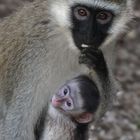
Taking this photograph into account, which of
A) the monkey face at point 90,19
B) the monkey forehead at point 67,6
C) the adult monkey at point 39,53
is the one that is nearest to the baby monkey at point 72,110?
the adult monkey at point 39,53

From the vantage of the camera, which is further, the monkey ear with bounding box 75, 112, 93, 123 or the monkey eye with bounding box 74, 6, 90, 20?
the monkey ear with bounding box 75, 112, 93, 123

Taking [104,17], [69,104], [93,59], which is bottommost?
[69,104]

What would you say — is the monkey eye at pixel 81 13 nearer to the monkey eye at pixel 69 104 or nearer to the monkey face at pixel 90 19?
the monkey face at pixel 90 19

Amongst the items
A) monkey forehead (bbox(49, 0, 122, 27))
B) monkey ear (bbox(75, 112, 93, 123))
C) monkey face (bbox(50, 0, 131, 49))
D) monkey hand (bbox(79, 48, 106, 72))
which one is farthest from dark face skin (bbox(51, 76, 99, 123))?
monkey forehead (bbox(49, 0, 122, 27))

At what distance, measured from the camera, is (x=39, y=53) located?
626cm

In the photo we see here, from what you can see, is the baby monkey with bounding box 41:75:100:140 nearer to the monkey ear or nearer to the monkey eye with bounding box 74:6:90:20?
the monkey ear

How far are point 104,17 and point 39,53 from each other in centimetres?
69

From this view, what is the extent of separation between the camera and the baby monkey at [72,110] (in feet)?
20.6

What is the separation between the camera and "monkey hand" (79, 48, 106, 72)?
19.8ft

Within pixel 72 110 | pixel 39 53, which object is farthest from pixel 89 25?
pixel 72 110

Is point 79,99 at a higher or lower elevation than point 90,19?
lower

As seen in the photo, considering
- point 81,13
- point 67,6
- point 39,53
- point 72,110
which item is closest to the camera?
point 81,13

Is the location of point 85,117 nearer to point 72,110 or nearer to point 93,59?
point 72,110

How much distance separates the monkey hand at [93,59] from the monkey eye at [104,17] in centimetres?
26
